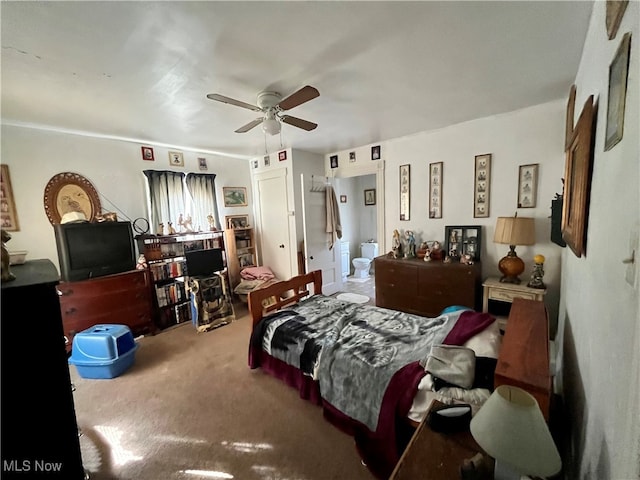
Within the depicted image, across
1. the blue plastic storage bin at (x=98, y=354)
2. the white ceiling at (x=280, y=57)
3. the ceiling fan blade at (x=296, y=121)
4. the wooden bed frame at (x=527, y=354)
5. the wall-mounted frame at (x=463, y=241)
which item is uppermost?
the white ceiling at (x=280, y=57)

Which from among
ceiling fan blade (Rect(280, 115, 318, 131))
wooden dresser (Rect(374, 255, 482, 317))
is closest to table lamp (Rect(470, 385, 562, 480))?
ceiling fan blade (Rect(280, 115, 318, 131))

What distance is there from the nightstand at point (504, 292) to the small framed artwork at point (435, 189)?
102 centimetres

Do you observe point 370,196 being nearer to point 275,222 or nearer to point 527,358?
point 275,222

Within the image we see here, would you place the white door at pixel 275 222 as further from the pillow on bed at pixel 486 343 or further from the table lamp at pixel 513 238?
the pillow on bed at pixel 486 343

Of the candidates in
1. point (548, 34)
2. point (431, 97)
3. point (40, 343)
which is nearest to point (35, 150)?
point (40, 343)

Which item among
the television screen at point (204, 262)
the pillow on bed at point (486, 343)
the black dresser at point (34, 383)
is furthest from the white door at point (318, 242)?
the black dresser at point (34, 383)

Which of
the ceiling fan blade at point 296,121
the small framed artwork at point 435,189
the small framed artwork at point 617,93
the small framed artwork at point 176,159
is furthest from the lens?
the small framed artwork at point 176,159

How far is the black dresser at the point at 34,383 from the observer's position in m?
0.85

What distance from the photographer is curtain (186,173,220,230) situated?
381 cm

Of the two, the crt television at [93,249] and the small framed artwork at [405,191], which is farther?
the small framed artwork at [405,191]

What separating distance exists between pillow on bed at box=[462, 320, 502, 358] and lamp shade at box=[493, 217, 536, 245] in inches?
53.5

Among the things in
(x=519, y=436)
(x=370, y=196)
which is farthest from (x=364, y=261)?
(x=519, y=436)

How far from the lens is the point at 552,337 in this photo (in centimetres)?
268

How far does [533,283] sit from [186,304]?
13.8 ft
